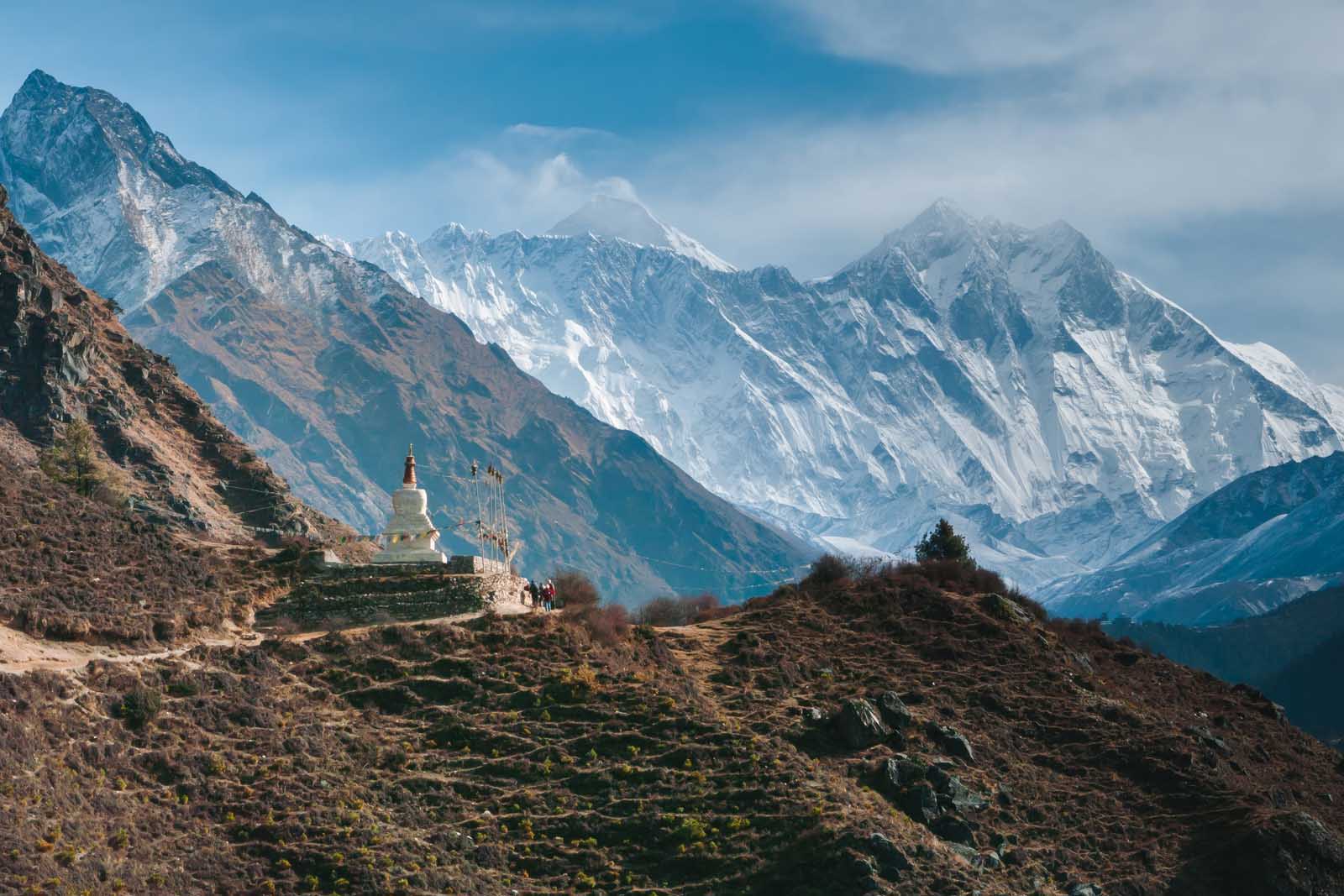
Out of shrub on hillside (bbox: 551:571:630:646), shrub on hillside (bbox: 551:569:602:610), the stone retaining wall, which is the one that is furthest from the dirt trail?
shrub on hillside (bbox: 551:569:602:610)

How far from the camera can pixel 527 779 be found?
161ft

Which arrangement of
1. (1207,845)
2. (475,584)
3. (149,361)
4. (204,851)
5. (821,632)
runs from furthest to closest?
(149,361) → (821,632) → (475,584) → (1207,845) → (204,851)

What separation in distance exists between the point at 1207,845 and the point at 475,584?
31.7 metres

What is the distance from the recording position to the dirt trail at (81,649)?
46.5m

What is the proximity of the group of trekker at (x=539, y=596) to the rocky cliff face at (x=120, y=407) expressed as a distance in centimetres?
3958

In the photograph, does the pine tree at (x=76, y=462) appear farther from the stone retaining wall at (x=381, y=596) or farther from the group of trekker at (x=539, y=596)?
the group of trekker at (x=539, y=596)

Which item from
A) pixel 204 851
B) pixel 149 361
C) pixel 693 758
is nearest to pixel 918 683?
pixel 693 758

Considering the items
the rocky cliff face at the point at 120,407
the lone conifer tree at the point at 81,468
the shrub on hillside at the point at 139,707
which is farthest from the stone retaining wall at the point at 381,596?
the rocky cliff face at the point at 120,407

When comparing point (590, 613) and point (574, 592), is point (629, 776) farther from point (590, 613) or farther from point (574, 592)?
point (574, 592)

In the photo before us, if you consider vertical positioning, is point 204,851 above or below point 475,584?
below

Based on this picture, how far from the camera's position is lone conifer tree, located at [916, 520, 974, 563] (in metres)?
96.8

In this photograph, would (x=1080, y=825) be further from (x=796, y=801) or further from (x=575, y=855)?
(x=575, y=855)

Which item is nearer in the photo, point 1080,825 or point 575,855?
point 575,855

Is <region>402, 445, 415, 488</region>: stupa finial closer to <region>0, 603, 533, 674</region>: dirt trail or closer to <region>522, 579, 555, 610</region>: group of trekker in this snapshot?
<region>522, 579, 555, 610</region>: group of trekker
